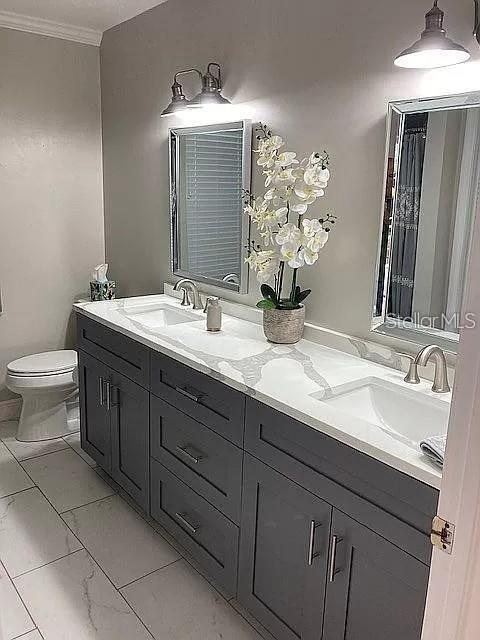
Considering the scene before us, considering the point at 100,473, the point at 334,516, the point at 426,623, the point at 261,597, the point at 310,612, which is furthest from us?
the point at 100,473

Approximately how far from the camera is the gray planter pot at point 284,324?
2199 mm

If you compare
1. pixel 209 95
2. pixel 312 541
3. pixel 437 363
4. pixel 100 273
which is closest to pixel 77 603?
pixel 312 541

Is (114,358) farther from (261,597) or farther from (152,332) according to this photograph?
(261,597)

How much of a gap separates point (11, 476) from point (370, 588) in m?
2.12

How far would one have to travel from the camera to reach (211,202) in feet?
9.06

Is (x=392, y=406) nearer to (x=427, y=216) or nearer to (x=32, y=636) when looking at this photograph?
(x=427, y=216)

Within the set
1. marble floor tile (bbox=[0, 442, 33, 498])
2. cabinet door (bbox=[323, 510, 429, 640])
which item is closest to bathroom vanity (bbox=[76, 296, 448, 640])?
cabinet door (bbox=[323, 510, 429, 640])

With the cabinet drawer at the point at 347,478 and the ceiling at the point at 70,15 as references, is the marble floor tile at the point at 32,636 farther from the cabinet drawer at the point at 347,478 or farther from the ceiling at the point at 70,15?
the ceiling at the point at 70,15

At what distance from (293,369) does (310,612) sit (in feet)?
2.47

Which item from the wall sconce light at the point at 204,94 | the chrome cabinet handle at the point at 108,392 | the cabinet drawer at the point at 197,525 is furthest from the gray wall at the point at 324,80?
the cabinet drawer at the point at 197,525

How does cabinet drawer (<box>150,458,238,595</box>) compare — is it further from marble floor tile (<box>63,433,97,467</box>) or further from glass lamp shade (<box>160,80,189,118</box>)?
glass lamp shade (<box>160,80,189,118</box>)

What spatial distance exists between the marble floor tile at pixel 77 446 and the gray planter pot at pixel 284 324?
141 centimetres

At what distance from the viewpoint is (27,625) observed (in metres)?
1.90

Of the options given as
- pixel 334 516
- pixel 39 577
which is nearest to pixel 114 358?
pixel 39 577
